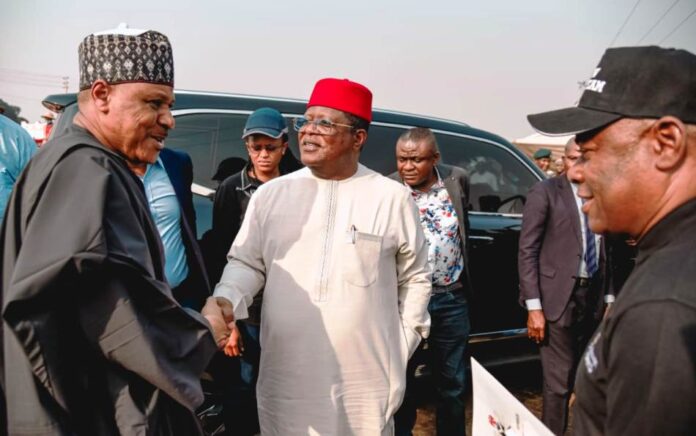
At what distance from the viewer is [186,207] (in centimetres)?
288

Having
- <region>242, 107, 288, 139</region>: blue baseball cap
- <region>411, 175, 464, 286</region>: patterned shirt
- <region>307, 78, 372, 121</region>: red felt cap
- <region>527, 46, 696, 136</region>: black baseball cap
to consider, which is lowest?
<region>411, 175, 464, 286</region>: patterned shirt

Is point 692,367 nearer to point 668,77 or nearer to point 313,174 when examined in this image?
point 668,77

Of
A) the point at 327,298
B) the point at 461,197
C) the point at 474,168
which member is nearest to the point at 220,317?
the point at 327,298

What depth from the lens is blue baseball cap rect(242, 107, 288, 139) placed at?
3.18 meters

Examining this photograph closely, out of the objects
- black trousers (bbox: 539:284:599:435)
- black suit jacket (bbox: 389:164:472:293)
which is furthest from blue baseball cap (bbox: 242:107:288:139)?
black trousers (bbox: 539:284:599:435)

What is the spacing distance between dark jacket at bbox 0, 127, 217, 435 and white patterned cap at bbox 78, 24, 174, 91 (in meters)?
0.31

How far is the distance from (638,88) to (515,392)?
3885 mm

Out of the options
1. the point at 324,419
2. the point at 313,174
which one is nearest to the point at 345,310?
the point at 324,419

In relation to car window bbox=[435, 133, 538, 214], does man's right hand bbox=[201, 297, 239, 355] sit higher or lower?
lower

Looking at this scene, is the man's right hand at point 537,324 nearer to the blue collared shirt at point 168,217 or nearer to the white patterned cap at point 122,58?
the blue collared shirt at point 168,217

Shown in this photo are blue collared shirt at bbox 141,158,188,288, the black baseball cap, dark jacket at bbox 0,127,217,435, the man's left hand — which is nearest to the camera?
the black baseball cap

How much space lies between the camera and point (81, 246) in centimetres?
123

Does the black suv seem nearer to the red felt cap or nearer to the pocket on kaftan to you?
the red felt cap

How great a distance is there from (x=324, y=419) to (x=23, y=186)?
151 centimetres
